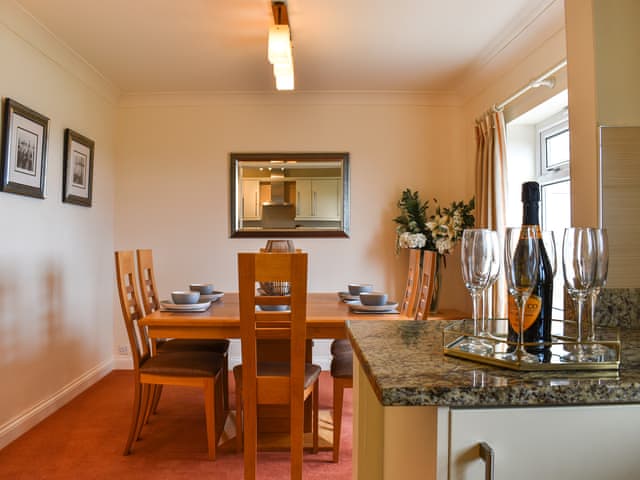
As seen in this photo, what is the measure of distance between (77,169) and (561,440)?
11.9 feet

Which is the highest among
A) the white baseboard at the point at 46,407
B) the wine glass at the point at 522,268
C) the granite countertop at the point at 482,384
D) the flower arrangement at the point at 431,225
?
the flower arrangement at the point at 431,225

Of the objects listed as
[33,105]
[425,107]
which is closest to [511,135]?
[425,107]

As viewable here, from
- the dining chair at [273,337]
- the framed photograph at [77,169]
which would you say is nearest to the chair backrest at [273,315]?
the dining chair at [273,337]

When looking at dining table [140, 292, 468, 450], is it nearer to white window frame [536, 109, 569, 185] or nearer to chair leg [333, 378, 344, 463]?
chair leg [333, 378, 344, 463]

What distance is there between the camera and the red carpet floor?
2262mm

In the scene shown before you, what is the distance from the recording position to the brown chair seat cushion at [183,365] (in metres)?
2.38

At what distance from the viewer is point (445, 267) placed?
4078 mm

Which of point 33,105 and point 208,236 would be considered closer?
point 33,105

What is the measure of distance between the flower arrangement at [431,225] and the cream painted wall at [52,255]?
2.63 metres

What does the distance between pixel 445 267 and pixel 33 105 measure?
135 inches

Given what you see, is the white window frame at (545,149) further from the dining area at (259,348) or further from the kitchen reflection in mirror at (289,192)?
the kitchen reflection in mirror at (289,192)

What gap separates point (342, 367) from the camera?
96.0 inches

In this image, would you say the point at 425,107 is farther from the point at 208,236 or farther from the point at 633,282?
the point at 633,282

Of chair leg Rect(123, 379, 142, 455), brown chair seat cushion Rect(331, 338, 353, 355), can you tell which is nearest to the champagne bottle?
brown chair seat cushion Rect(331, 338, 353, 355)
